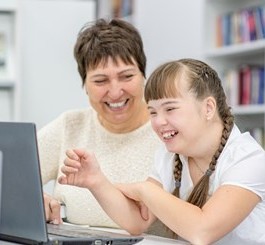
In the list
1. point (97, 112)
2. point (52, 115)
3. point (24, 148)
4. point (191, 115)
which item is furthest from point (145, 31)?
point (24, 148)

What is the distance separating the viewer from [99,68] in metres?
2.17

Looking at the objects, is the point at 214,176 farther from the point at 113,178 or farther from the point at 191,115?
the point at 113,178

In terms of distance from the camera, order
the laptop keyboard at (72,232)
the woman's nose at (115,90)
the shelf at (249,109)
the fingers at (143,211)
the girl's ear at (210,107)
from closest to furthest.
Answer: the laptop keyboard at (72,232) → the girl's ear at (210,107) → the fingers at (143,211) → the woman's nose at (115,90) → the shelf at (249,109)

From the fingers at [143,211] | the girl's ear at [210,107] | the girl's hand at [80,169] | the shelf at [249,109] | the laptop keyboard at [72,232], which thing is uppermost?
the girl's ear at [210,107]

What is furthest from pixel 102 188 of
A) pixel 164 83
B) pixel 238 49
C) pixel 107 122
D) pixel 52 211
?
pixel 238 49

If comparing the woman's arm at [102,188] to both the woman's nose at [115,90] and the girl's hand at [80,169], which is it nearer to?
the girl's hand at [80,169]

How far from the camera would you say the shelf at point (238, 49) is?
3946 mm

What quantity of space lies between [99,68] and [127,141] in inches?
10.2

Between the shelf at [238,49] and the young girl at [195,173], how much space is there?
221 cm

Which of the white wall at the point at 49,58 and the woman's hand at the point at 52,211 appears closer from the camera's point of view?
the woman's hand at the point at 52,211

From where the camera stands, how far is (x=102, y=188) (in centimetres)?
177

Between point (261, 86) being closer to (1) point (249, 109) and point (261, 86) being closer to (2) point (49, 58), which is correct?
(1) point (249, 109)

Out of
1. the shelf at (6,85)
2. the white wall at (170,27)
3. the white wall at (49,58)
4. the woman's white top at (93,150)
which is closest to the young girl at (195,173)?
the woman's white top at (93,150)

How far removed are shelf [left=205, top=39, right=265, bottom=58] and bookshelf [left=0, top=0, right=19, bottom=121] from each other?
1.13 metres
